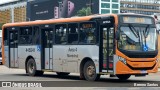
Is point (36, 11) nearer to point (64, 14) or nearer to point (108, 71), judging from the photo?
point (64, 14)

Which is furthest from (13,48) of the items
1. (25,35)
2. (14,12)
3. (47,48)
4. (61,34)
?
(14,12)

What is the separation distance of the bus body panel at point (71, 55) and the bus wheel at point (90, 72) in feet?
1.02

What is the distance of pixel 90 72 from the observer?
19.4 metres

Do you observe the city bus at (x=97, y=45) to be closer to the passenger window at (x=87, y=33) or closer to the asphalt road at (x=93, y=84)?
the passenger window at (x=87, y=33)

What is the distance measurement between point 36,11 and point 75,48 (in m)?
161

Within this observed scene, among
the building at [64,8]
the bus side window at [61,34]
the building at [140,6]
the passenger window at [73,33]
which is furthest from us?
the building at [140,6]

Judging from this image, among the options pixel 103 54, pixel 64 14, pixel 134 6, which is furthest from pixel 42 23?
pixel 134 6

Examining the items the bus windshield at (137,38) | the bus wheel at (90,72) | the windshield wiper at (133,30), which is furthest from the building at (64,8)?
the windshield wiper at (133,30)

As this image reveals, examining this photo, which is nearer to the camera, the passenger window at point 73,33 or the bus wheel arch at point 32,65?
the passenger window at point 73,33

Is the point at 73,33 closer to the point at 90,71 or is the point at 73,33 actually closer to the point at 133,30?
the point at 90,71

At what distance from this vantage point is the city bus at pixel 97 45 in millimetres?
18094

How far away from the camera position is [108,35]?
60.7ft

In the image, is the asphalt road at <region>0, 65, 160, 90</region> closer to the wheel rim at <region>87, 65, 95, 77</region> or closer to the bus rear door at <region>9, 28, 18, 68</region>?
the wheel rim at <region>87, 65, 95, 77</region>

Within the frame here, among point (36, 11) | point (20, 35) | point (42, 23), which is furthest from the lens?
point (36, 11)
